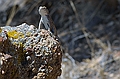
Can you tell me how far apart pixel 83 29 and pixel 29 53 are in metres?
4.39

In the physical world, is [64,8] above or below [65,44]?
above

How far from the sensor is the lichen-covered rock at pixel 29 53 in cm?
147

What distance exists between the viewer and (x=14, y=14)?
6516mm

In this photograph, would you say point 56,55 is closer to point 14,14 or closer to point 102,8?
point 14,14

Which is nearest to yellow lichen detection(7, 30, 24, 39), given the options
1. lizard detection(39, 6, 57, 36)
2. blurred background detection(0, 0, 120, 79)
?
lizard detection(39, 6, 57, 36)

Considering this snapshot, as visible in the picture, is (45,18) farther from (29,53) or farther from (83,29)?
(83,29)

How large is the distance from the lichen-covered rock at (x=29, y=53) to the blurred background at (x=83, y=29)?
367 cm

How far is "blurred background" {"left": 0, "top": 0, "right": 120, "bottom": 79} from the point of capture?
5617mm

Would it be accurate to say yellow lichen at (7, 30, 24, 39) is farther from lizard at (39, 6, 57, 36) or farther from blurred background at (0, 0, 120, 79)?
blurred background at (0, 0, 120, 79)

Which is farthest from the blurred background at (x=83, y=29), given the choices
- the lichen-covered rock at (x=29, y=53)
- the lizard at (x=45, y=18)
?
the lichen-covered rock at (x=29, y=53)

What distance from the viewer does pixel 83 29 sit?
19.2ft

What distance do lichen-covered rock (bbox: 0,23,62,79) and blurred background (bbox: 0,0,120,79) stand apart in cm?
367

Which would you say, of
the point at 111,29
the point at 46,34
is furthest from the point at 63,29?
the point at 46,34

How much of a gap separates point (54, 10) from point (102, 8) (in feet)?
3.77
